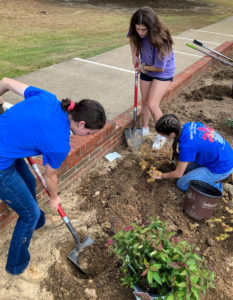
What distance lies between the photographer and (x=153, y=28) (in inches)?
115

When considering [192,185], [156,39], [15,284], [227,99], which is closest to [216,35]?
[227,99]

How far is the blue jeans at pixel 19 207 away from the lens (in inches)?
71.6

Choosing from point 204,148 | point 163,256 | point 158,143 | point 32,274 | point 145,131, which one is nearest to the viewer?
point 163,256

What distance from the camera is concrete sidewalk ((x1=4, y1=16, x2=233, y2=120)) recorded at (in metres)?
4.36

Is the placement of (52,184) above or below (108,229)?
above

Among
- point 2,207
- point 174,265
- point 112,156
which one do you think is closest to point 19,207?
point 2,207

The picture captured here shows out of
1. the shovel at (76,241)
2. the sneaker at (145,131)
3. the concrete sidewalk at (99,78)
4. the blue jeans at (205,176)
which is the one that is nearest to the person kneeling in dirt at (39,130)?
the shovel at (76,241)

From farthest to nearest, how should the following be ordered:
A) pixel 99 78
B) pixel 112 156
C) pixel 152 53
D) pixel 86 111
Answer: pixel 99 78
pixel 112 156
pixel 152 53
pixel 86 111

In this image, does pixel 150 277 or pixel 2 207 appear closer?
pixel 150 277

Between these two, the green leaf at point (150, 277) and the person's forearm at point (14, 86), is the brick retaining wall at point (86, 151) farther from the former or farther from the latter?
the green leaf at point (150, 277)

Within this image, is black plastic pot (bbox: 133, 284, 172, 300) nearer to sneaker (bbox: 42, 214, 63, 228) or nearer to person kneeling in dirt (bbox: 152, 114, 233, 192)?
sneaker (bbox: 42, 214, 63, 228)

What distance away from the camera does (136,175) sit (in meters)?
3.30

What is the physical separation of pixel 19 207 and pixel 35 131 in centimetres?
62

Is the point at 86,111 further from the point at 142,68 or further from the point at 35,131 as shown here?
the point at 142,68
